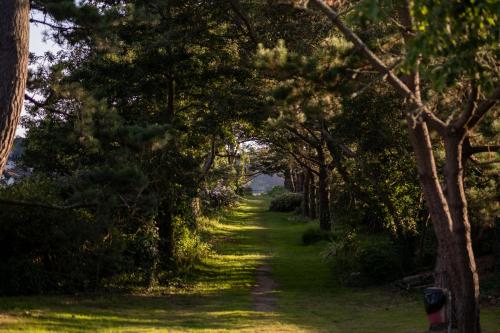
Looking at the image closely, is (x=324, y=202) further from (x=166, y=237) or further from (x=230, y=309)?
(x=230, y=309)

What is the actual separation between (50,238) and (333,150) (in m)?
9.01

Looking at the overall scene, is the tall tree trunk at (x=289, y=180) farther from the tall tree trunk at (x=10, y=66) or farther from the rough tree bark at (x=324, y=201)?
the tall tree trunk at (x=10, y=66)

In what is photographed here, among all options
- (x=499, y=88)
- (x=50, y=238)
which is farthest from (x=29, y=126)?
(x=499, y=88)

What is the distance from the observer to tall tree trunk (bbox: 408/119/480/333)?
10172 mm

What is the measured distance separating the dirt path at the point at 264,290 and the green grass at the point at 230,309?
221 mm

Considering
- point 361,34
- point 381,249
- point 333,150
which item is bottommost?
point 381,249

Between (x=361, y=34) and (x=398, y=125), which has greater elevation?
(x=361, y=34)

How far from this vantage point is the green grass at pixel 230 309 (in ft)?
43.5

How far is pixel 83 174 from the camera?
12.7 metres

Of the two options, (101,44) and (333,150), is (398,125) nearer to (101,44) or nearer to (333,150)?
(333,150)

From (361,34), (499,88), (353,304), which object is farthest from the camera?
(353,304)

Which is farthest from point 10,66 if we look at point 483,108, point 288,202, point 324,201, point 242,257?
point 288,202

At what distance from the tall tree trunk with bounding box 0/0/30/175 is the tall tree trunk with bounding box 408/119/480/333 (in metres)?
6.21

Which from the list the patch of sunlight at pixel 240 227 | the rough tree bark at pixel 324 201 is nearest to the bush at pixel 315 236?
the rough tree bark at pixel 324 201
